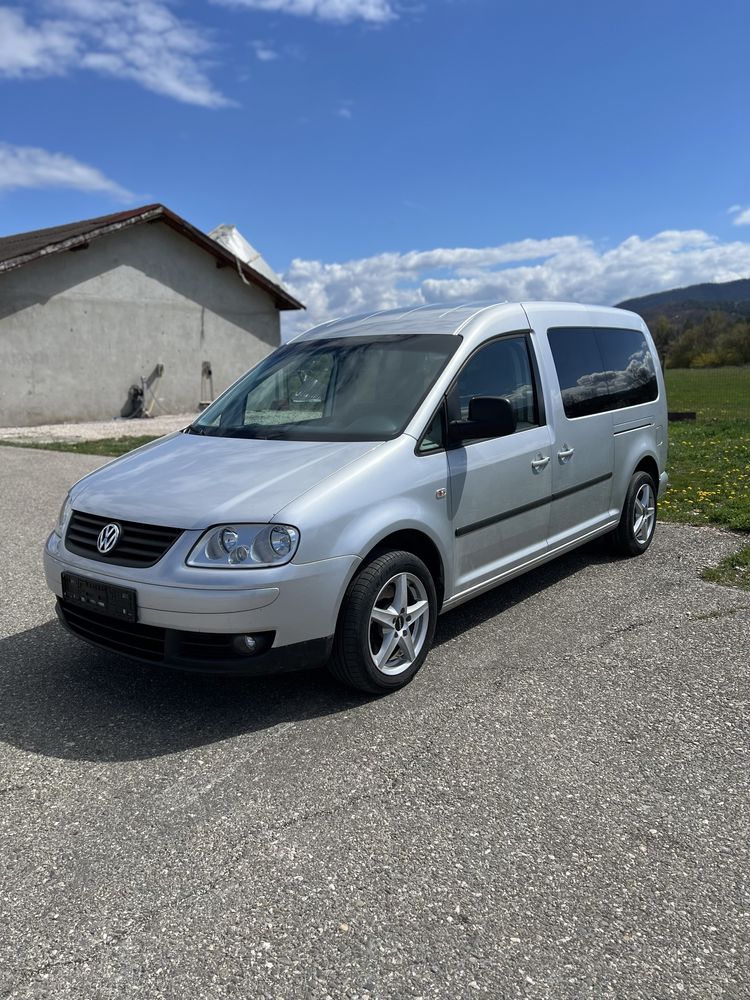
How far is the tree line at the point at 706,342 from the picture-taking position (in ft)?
211

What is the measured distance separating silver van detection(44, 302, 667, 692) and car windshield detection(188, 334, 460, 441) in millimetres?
13

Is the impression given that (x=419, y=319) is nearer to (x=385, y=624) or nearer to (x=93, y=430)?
(x=385, y=624)

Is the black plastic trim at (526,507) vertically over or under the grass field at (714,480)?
over

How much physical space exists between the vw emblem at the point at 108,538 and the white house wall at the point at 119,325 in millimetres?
17242

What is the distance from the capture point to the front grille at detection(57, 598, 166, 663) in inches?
143

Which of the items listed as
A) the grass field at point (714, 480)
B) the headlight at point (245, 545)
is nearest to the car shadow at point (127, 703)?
the headlight at point (245, 545)

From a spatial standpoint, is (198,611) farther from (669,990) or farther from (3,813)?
(669,990)

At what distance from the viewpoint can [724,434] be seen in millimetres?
14859

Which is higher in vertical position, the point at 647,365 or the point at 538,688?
the point at 647,365

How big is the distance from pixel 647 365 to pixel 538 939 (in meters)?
5.30

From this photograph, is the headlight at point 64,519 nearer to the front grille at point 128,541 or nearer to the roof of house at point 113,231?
the front grille at point 128,541

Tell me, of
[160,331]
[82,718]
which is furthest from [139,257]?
[82,718]

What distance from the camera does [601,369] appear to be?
234 inches

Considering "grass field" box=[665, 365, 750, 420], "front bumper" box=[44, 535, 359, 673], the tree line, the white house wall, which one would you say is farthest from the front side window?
the tree line
